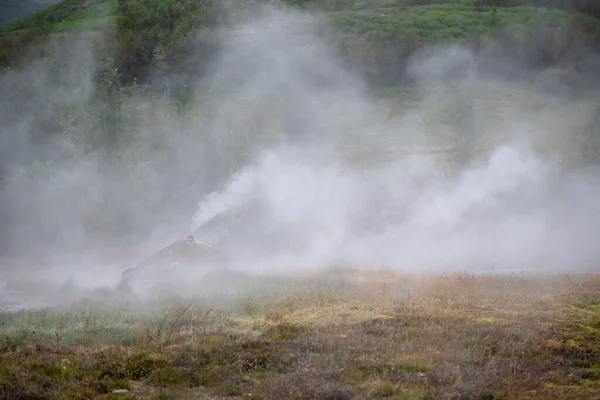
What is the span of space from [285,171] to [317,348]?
3167 cm

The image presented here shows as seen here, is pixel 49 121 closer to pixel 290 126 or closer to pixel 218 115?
pixel 218 115

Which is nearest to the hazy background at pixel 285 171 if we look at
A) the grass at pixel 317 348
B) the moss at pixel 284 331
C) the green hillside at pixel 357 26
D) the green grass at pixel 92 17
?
the green hillside at pixel 357 26

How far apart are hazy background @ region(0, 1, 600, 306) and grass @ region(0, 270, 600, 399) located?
10.2m

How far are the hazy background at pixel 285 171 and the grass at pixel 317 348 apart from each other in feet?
33.3

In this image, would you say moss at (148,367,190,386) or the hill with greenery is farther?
the hill with greenery

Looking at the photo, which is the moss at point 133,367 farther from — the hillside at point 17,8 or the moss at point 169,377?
the hillside at point 17,8

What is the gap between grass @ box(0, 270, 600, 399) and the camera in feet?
30.4

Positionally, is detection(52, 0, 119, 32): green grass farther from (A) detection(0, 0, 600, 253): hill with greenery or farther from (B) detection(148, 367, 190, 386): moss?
(B) detection(148, 367, 190, 386): moss

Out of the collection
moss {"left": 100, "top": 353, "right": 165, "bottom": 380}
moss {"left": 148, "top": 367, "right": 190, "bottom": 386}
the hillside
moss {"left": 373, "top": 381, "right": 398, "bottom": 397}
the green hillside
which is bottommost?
moss {"left": 373, "top": 381, "right": 398, "bottom": 397}

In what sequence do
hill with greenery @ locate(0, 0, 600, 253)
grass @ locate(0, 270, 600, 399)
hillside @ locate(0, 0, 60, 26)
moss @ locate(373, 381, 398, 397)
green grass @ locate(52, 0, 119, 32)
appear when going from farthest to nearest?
hillside @ locate(0, 0, 60, 26) → green grass @ locate(52, 0, 119, 32) → hill with greenery @ locate(0, 0, 600, 253) → grass @ locate(0, 270, 600, 399) → moss @ locate(373, 381, 398, 397)

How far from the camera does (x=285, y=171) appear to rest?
4266 cm

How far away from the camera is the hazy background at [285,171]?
3356 cm

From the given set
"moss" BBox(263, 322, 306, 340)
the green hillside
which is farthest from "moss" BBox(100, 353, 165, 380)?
the green hillside

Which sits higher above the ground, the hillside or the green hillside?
the hillside
